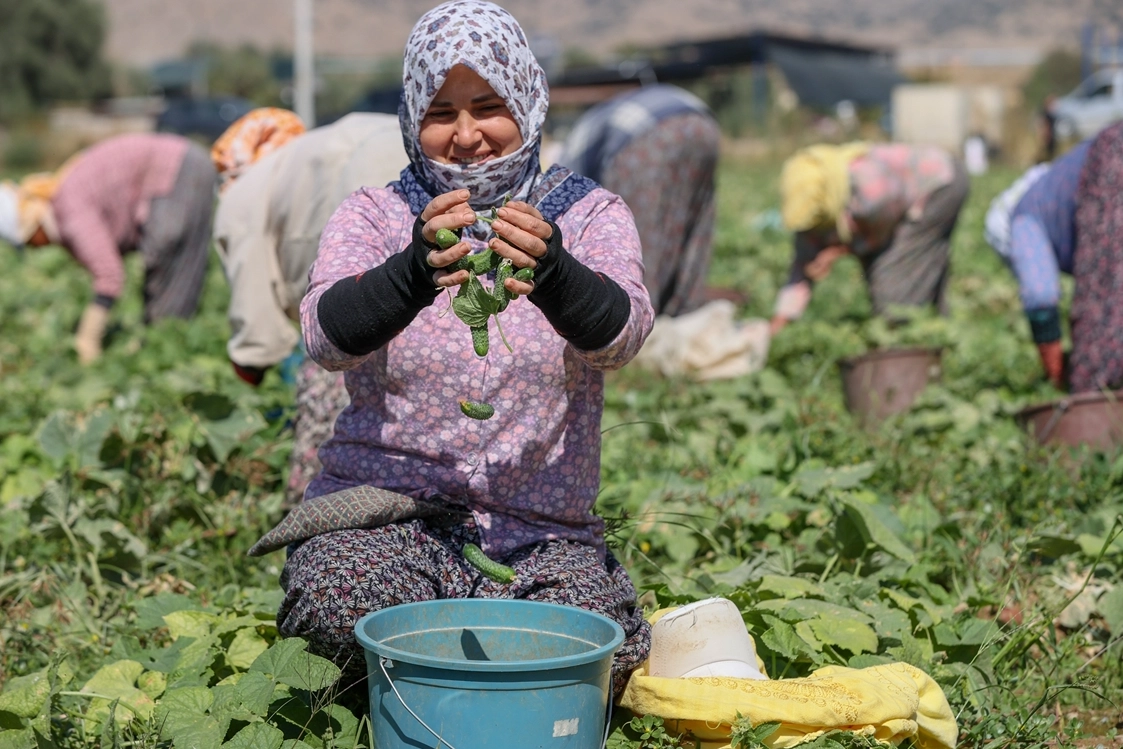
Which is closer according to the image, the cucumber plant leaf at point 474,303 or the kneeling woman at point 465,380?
the cucumber plant leaf at point 474,303

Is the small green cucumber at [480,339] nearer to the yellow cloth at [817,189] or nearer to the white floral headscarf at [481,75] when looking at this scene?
the white floral headscarf at [481,75]

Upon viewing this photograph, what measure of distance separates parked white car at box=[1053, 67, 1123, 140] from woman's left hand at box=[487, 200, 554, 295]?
2141cm

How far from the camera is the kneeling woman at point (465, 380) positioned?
6.84 feet

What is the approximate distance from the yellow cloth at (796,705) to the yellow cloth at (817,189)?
12.7 ft

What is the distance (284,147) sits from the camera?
3451 mm

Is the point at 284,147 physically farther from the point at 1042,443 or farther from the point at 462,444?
the point at 1042,443

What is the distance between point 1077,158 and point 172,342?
3.63 metres

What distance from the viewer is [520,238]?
1878 millimetres

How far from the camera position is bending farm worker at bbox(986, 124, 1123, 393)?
3971 millimetres

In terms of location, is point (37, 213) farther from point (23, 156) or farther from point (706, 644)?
point (23, 156)

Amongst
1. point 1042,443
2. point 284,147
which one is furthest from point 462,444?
point 1042,443

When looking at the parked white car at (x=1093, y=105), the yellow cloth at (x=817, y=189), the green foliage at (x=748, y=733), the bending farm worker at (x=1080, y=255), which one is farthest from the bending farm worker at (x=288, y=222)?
the parked white car at (x=1093, y=105)

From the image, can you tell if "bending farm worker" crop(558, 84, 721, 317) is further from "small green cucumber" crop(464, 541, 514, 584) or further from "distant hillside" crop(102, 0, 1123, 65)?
"distant hillside" crop(102, 0, 1123, 65)

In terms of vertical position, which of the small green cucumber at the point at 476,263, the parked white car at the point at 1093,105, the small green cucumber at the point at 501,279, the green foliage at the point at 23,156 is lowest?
the small green cucumber at the point at 501,279
